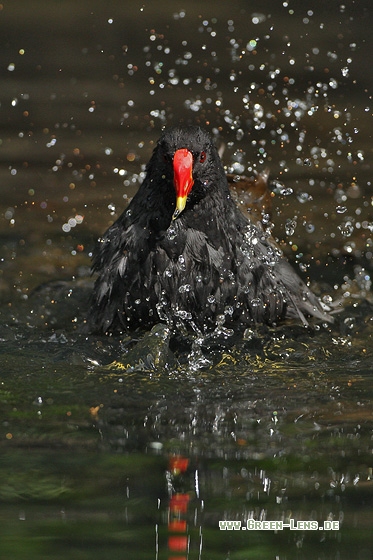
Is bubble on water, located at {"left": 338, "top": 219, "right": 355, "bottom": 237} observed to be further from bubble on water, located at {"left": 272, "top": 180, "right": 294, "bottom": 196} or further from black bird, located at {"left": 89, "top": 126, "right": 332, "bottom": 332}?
black bird, located at {"left": 89, "top": 126, "right": 332, "bottom": 332}

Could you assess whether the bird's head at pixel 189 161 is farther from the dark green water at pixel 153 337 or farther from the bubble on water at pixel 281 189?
the bubble on water at pixel 281 189

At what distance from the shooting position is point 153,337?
4609mm

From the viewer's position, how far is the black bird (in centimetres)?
468

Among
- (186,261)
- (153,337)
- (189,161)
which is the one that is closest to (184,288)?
(186,261)

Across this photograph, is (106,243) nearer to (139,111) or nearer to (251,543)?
(251,543)

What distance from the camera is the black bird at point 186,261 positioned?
15.4ft

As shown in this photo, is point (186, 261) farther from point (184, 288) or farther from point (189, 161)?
point (189, 161)

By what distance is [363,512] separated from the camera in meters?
2.82

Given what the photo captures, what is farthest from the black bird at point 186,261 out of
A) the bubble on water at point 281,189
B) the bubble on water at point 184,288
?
the bubble on water at point 281,189

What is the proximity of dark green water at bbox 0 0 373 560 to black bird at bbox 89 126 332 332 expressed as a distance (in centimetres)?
17

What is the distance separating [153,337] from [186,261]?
1.36ft

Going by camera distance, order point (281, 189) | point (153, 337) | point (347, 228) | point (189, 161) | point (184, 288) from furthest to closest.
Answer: point (281, 189)
point (347, 228)
point (184, 288)
point (153, 337)
point (189, 161)

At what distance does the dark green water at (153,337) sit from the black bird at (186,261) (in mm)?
171

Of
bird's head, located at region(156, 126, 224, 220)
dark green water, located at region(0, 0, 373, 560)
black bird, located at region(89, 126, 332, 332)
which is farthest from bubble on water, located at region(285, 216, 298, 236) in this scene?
bird's head, located at region(156, 126, 224, 220)
